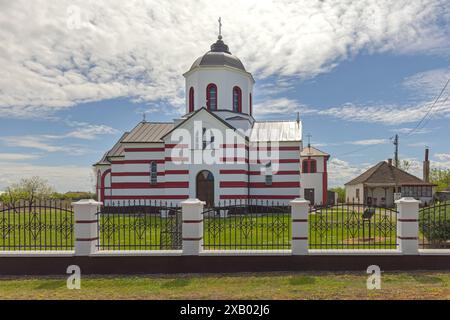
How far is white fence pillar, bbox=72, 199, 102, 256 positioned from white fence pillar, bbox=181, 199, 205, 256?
6.62 feet

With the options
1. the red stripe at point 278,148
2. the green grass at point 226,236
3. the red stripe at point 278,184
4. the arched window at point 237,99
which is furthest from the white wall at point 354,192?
the green grass at point 226,236

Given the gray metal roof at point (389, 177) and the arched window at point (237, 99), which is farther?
the gray metal roof at point (389, 177)

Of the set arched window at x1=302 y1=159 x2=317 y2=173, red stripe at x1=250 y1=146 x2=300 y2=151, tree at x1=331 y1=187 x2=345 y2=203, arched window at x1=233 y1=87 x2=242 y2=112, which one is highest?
arched window at x1=233 y1=87 x2=242 y2=112

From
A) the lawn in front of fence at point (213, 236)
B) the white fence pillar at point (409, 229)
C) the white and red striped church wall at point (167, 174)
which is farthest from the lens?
the white and red striped church wall at point (167, 174)

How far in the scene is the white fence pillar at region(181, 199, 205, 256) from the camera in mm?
7977

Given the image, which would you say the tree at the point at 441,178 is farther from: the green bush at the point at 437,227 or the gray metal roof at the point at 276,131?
the green bush at the point at 437,227

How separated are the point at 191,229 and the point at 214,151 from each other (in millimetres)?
15272

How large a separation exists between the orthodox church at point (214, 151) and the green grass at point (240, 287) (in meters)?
15.5

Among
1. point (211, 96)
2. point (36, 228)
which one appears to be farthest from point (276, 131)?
point (36, 228)

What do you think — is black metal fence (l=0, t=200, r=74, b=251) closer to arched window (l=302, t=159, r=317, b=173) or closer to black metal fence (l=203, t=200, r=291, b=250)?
black metal fence (l=203, t=200, r=291, b=250)

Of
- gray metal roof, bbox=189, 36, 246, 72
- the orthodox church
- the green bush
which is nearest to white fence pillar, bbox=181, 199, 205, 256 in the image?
the green bush

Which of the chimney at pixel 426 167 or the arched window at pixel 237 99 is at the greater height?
the arched window at pixel 237 99

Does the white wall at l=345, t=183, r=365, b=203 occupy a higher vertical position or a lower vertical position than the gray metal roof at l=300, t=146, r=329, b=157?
lower

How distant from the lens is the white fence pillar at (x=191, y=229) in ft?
26.2
